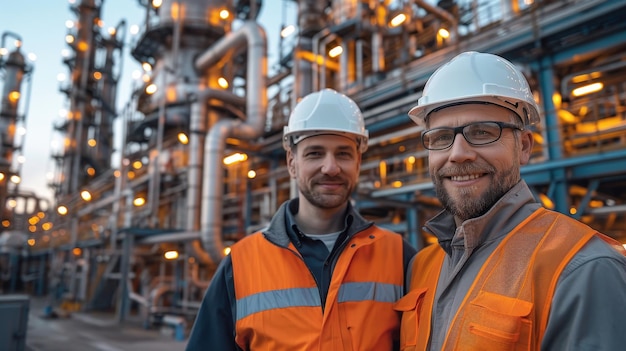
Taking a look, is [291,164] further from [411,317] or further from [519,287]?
[519,287]

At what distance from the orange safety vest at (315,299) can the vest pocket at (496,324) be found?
70 centimetres

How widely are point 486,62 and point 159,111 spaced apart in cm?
1661

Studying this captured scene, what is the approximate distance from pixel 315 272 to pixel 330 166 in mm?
578

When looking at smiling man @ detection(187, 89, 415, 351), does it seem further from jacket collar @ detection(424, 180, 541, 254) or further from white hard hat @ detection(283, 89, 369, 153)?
jacket collar @ detection(424, 180, 541, 254)

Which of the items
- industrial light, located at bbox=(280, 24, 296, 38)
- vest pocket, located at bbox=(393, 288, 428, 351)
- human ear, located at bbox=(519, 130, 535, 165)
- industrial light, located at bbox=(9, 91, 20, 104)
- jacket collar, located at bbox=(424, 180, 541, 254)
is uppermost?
industrial light, located at bbox=(9, 91, 20, 104)

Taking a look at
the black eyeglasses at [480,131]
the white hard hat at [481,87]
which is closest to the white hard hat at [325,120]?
the white hard hat at [481,87]

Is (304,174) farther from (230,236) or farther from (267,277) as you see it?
(230,236)

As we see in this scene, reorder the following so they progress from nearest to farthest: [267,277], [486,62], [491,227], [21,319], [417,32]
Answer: [491,227] → [486,62] → [267,277] → [21,319] → [417,32]

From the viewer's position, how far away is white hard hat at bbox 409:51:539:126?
1.65 metres

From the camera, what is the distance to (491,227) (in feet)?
5.14

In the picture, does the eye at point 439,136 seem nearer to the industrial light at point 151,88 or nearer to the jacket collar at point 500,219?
the jacket collar at point 500,219

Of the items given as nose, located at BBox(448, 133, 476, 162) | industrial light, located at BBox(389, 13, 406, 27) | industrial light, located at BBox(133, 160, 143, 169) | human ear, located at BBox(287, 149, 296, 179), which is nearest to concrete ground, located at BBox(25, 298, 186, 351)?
industrial light, located at BBox(133, 160, 143, 169)

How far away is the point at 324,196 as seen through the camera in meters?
2.41

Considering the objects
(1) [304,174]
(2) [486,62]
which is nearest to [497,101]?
(2) [486,62]
